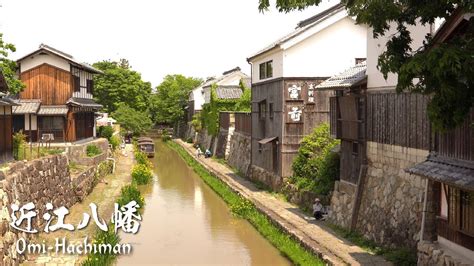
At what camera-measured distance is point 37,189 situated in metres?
19.5

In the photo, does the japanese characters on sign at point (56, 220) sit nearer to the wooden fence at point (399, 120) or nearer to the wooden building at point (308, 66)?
the wooden fence at point (399, 120)

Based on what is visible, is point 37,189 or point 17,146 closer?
point 37,189

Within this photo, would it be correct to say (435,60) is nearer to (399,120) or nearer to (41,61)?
(399,120)

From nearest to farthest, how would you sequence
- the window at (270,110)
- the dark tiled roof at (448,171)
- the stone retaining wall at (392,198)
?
the dark tiled roof at (448,171) → the stone retaining wall at (392,198) → the window at (270,110)

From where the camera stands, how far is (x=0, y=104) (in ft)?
73.6

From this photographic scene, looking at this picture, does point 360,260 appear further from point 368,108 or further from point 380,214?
point 368,108

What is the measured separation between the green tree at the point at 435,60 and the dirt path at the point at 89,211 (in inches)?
415

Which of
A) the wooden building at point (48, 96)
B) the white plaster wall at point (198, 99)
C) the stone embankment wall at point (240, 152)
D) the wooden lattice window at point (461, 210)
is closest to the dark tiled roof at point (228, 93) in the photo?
the stone embankment wall at point (240, 152)

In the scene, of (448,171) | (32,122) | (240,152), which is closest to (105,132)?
(32,122)

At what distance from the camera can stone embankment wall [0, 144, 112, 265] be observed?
565 inches

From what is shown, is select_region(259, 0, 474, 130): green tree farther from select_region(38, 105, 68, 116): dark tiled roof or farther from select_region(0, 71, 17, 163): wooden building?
select_region(38, 105, 68, 116): dark tiled roof

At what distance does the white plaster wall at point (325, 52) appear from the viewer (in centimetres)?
2692

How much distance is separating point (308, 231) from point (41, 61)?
24.3m

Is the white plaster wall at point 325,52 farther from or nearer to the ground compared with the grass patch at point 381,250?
farther from the ground
